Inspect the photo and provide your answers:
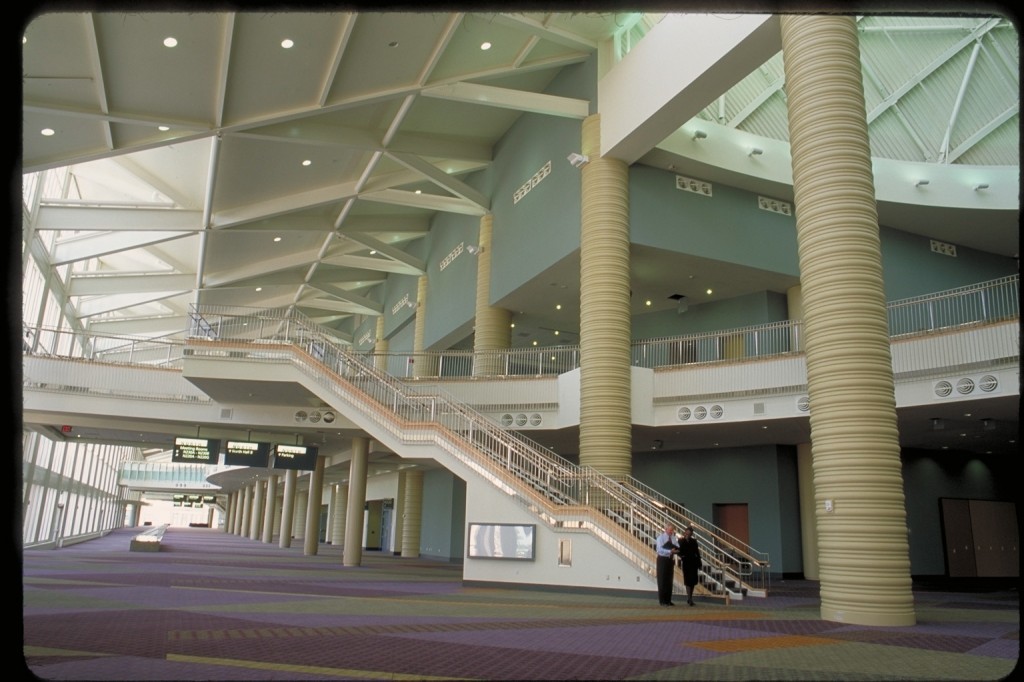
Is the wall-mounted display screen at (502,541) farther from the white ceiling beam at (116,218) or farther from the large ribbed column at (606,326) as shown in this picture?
the white ceiling beam at (116,218)

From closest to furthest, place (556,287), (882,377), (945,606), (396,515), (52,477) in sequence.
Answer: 1. (882,377)
2. (945,606)
3. (556,287)
4. (52,477)
5. (396,515)

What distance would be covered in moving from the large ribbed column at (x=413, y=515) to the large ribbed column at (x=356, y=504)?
8.55 metres

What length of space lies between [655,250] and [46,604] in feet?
56.6

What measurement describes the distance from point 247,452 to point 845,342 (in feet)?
67.3

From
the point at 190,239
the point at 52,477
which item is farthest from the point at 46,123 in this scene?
the point at 52,477

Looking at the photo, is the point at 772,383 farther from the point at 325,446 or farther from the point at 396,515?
the point at 396,515

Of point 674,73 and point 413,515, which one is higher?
point 674,73

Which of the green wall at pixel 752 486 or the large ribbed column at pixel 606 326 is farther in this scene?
the green wall at pixel 752 486

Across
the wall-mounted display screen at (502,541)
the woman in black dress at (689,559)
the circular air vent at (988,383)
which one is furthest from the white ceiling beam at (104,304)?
the circular air vent at (988,383)

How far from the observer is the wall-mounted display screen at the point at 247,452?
85.8 feet

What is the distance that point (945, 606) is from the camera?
15.2m

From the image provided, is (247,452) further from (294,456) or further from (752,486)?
(752,486)

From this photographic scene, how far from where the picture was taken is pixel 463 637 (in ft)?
27.9

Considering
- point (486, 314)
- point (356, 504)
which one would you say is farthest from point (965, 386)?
point (356, 504)
